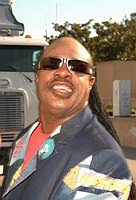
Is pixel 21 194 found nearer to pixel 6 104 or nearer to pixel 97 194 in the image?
pixel 97 194

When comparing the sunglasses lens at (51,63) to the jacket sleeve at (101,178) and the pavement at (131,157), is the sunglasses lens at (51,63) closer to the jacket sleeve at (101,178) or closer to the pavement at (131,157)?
the jacket sleeve at (101,178)

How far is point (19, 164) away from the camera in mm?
2084

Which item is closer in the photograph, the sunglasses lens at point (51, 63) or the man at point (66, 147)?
the man at point (66, 147)

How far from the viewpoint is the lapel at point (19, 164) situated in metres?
1.94

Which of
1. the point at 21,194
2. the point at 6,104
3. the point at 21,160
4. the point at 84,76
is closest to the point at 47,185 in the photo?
the point at 21,194

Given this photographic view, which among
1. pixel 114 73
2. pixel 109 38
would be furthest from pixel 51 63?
pixel 109 38

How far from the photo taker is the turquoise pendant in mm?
1884

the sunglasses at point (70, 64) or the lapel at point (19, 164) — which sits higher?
the sunglasses at point (70, 64)

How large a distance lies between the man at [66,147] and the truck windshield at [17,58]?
568 centimetres

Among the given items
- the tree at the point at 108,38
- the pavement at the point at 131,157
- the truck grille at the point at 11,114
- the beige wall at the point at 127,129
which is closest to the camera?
the truck grille at the point at 11,114

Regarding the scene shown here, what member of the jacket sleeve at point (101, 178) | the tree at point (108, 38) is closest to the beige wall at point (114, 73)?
the tree at point (108, 38)

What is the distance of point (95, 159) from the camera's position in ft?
5.81

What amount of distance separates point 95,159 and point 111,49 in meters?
45.7

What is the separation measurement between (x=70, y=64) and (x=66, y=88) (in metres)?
0.10
